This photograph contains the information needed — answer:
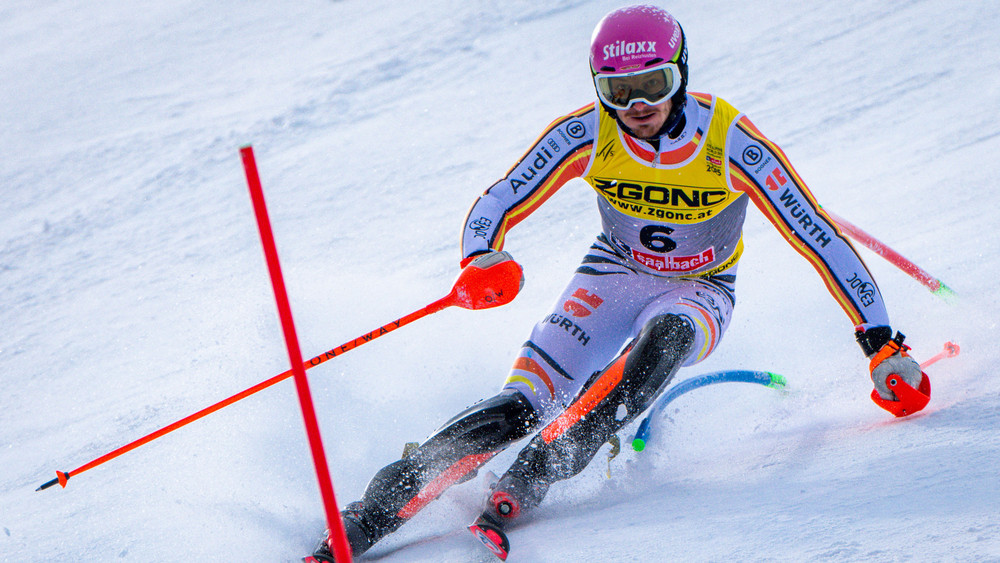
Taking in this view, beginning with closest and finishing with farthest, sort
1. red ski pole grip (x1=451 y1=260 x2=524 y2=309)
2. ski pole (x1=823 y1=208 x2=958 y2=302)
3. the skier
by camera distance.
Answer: the skier → red ski pole grip (x1=451 y1=260 x2=524 y2=309) → ski pole (x1=823 y1=208 x2=958 y2=302)

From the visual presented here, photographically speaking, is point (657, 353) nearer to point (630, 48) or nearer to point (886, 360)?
point (886, 360)

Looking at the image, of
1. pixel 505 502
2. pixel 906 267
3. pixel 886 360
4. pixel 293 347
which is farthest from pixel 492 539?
pixel 906 267

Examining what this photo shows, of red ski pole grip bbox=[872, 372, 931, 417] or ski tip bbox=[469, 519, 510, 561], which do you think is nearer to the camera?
ski tip bbox=[469, 519, 510, 561]

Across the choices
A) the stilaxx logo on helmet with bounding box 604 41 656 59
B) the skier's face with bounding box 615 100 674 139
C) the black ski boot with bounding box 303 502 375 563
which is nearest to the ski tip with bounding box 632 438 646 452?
the black ski boot with bounding box 303 502 375 563

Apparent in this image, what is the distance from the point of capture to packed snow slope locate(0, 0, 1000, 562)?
96.4 inches

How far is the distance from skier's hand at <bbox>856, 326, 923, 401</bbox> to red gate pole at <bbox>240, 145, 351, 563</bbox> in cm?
180

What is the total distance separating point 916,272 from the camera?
142 inches

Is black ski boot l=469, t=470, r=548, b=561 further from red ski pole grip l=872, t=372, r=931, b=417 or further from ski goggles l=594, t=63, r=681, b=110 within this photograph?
ski goggles l=594, t=63, r=681, b=110

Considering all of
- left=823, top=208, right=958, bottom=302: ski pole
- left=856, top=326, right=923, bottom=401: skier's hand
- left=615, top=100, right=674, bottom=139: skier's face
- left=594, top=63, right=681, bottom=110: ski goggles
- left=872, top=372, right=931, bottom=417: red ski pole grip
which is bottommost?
left=872, top=372, right=931, bottom=417: red ski pole grip

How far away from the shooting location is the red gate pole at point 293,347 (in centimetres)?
158

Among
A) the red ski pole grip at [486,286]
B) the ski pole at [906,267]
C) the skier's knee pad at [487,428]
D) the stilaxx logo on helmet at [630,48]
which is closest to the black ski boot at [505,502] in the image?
the skier's knee pad at [487,428]

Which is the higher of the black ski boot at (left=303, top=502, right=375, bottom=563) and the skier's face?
the skier's face

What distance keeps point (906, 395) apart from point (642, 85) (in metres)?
1.30

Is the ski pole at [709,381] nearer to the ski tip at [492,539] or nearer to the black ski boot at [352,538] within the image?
the ski tip at [492,539]
